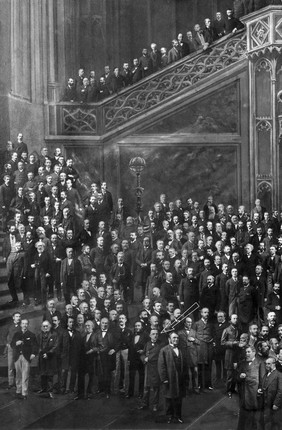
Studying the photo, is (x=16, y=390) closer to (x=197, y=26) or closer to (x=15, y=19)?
(x=15, y=19)

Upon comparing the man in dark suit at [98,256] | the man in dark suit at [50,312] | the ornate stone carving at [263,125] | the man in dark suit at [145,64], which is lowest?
the man in dark suit at [50,312]

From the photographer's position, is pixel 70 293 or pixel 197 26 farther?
pixel 197 26

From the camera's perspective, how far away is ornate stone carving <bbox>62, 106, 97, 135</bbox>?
10695 mm

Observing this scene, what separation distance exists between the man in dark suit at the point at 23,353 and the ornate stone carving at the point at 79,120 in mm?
2394

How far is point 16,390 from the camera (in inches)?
369

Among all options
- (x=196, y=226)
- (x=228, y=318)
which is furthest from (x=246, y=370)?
(x=196, y=226)

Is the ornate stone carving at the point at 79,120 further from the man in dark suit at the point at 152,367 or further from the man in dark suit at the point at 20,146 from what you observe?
the man in dark suit at the point at 152,367

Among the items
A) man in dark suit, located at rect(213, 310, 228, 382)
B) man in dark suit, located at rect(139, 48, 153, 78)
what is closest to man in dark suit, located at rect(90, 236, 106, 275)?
man in dark suit, located at rect(213, 310, 228, 382)

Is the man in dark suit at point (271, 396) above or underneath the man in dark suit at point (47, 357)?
underneath

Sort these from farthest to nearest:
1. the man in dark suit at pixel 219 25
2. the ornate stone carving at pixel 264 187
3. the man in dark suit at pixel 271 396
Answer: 1. the man in dark suit at pixel 219 25
2. the ornate stone carving at pixel 264 187
3. the man in dark suit at pixel 271 396

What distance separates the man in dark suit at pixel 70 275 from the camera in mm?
9922

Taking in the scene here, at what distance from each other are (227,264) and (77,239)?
1.64 m

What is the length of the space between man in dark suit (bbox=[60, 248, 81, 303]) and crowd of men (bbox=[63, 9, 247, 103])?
6.93ft

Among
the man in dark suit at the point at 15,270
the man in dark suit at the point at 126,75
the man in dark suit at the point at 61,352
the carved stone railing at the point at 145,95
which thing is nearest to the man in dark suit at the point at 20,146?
the carved stone railing at the point at 145,95
